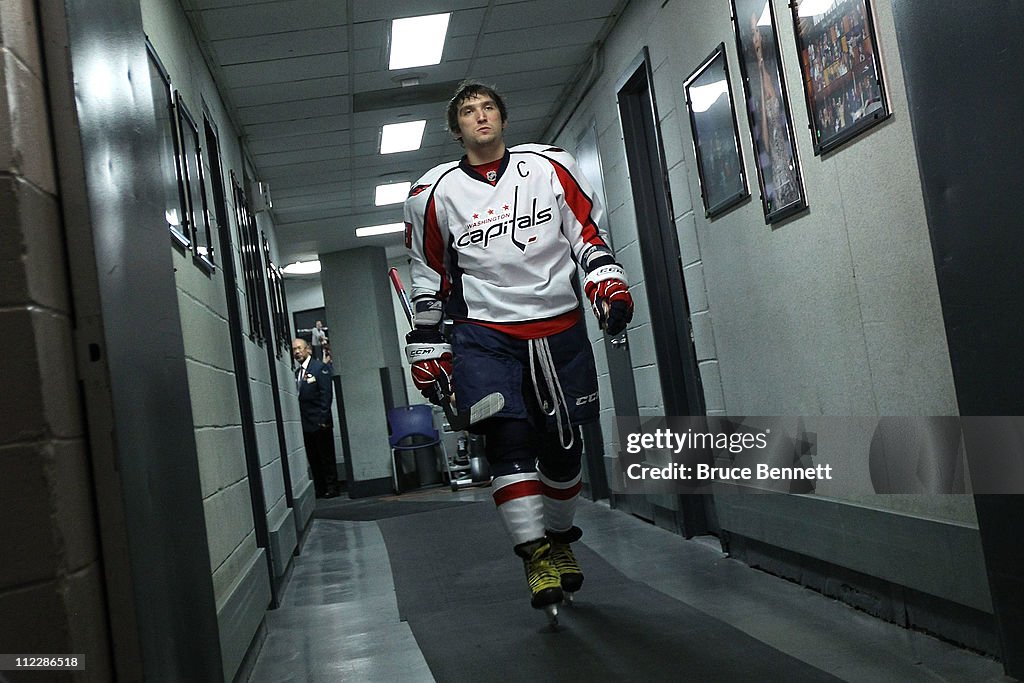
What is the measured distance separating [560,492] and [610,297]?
64 centimetres

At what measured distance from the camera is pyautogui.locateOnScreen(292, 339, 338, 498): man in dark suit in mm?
11227

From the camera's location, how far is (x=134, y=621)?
1.30 metres

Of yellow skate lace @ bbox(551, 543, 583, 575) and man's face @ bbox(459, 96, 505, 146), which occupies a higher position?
man's face @ bbox(459, 96, 505, 146)

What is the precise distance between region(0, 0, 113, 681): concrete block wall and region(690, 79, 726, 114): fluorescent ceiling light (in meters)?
2.96

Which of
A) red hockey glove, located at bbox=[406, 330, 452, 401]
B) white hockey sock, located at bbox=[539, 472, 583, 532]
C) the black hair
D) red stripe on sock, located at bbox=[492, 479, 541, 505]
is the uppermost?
the black hair

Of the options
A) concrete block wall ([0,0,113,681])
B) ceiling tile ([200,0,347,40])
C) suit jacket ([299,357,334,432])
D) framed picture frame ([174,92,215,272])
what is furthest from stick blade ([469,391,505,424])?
suit jacket ([299,357,334,432])

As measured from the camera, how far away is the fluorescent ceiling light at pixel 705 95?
3.87m

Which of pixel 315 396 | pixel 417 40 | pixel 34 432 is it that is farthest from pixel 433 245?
pixel 315 396

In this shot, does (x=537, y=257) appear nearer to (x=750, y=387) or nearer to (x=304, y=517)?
(x=750, y=387)

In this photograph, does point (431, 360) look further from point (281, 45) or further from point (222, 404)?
point (281, 45)

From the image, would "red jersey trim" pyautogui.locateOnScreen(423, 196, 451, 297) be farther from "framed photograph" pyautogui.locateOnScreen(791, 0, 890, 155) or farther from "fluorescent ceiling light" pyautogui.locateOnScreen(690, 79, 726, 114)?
"fluorescent ceiling light" pyautogui.locateOnScreen(690, 79, 726, 114)

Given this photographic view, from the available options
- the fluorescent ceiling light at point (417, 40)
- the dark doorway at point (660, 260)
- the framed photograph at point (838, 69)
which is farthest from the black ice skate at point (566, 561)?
the fluorescent ceiling light at point (417, 40)

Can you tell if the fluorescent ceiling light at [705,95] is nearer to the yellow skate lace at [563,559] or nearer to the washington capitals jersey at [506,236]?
the washington capitals jersey at [506,236]

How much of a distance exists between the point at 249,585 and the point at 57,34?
2.31m
